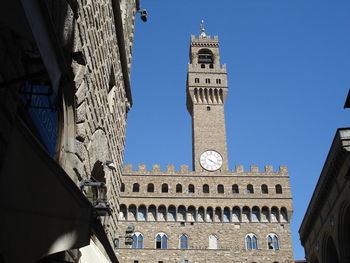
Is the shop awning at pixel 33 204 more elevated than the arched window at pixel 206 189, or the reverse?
the arched window at pixel 206 189

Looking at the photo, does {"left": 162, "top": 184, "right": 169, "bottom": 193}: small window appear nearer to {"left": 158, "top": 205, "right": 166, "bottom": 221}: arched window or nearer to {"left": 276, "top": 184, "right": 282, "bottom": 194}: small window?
{"left": 158, "top": 205, "right": 166, "bottom": 221}: arched window

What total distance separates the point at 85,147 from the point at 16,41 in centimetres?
276

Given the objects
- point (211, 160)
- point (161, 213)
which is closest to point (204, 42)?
point (211, 160)

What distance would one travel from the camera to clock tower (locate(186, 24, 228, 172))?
1507 inches

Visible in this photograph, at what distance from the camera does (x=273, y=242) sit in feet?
115

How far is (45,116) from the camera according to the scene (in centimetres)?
552

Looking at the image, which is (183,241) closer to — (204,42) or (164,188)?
(164,188)

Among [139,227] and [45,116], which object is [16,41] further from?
[139,227]

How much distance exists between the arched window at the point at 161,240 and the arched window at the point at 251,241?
6.14 m

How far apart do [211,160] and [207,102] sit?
616 centimetres

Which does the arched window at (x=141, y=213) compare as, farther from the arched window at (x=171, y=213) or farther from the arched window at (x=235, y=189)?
the arched window at (x=235, y=189)

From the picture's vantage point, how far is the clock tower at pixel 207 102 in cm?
3828

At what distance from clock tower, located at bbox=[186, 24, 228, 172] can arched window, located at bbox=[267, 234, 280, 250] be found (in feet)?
20.9

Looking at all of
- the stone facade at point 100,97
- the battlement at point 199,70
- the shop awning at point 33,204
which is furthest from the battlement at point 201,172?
the shop awning at point 33,204
